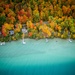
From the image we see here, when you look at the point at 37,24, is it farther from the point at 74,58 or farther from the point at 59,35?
the point at 74,58

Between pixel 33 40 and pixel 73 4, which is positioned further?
pixel 73 4

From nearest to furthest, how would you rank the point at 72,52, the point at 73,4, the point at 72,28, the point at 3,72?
1. the point at 3,72
2. the point at 72,52
3. the point at 72,28
4. the point at 73,4

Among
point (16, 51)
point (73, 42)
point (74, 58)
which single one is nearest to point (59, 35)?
point (73, 42)

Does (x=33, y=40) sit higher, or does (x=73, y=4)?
(x=73, y=4)

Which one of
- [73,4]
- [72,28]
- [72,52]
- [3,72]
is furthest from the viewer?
[73,4]

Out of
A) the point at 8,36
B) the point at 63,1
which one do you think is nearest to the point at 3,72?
the point at 8,36

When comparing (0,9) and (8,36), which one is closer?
(8,36)

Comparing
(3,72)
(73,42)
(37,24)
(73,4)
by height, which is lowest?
(3,72)

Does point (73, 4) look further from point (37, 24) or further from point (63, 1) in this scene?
point (37, 24)

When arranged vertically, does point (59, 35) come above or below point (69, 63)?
above
